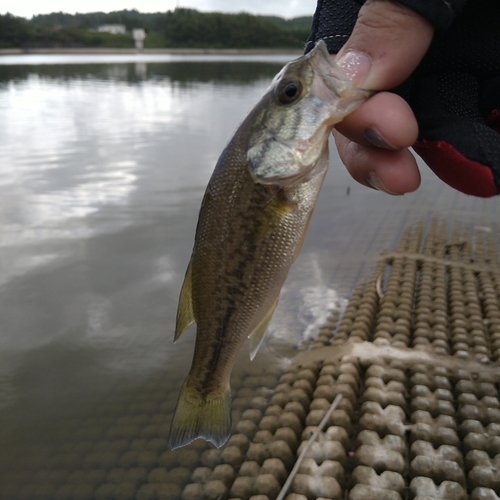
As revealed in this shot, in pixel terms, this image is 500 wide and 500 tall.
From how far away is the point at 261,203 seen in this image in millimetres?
1828

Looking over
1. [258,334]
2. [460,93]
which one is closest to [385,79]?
[460,93]

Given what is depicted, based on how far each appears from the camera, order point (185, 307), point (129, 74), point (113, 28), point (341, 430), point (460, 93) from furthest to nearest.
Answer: point (113, 28) < point (129, 74) < point (341, 430) < point (185, 307) < point (460, 93)

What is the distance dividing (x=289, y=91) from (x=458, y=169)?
0.73 meters

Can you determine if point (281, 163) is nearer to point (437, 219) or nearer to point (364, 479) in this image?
point (364, 479)

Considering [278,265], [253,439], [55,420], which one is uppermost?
[278,265]

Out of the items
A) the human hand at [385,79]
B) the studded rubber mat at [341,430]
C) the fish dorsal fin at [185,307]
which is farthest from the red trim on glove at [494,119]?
the studded rubber mat at [341,430]

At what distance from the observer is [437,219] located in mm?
7672

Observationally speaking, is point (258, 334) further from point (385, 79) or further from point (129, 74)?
point (129, 74)

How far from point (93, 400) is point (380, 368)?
2600 mm

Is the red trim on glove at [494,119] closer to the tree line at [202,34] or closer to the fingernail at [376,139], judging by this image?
the fingernail at [376,139]

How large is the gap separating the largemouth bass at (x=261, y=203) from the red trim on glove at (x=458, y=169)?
1.30 ft

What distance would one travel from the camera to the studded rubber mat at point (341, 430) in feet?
9.32

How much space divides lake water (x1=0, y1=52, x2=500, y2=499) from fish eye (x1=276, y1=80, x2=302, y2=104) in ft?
9.10

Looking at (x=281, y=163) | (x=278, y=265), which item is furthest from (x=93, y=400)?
(x=281, y=163)
